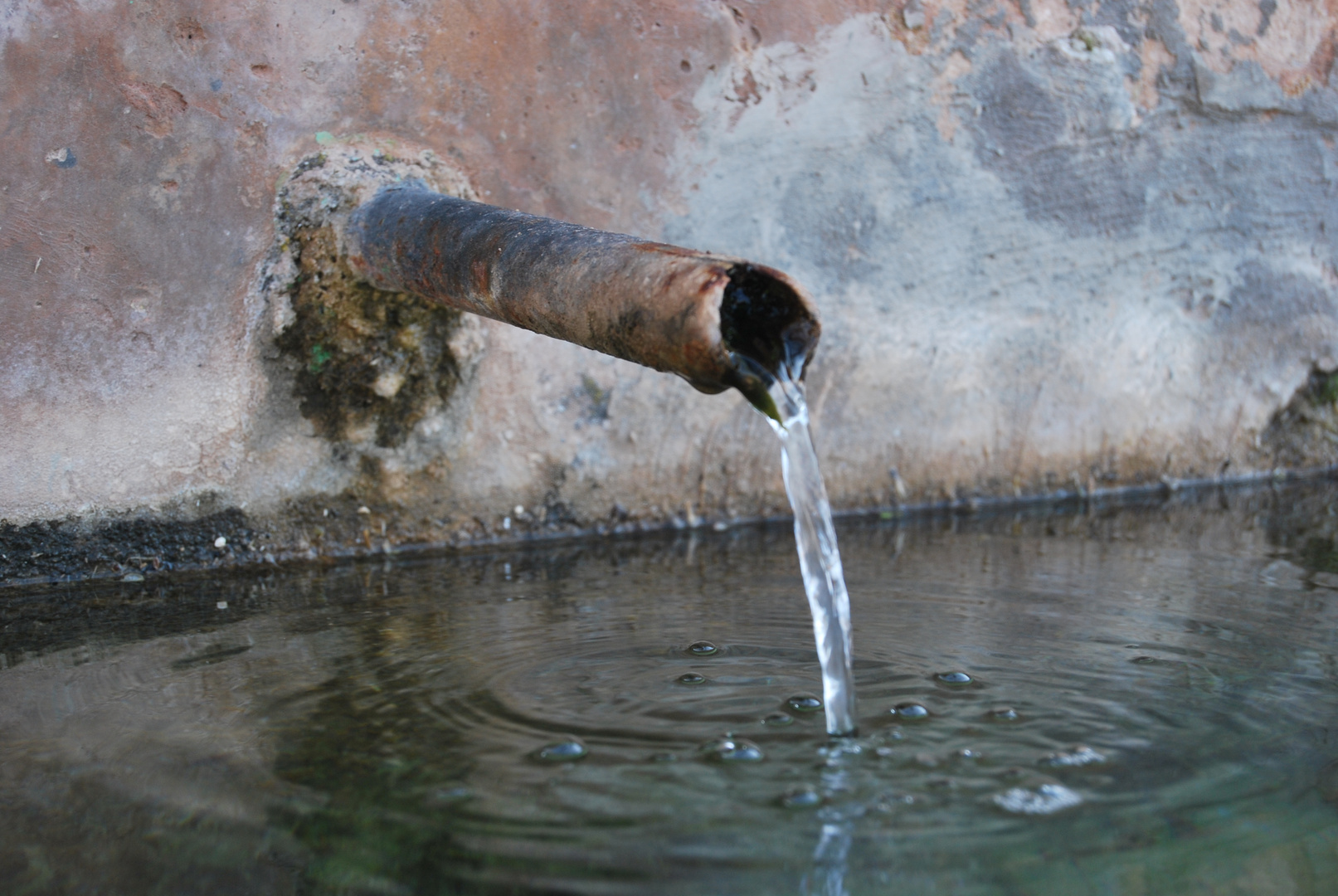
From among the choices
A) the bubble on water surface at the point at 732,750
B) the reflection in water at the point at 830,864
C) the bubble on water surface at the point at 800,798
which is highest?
the bubble on water surface at the point at 732,750

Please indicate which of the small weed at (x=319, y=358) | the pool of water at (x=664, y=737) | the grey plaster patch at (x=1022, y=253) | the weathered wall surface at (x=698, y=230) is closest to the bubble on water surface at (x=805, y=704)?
the pool of water at (x=664, y=737)

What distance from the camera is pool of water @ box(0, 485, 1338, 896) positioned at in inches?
50.6

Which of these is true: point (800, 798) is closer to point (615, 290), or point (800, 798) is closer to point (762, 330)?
point (762, 330)

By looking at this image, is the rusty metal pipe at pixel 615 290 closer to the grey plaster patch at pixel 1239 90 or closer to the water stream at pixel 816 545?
the water stream at pixel 816 545

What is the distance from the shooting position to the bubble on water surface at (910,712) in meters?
1.71

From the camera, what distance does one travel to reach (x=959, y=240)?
3795 millimetres

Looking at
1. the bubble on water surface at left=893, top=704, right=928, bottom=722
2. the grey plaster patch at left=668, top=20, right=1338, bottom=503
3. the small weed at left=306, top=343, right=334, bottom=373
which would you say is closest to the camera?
the bubble on water surface at left=893, top=704, right=928, bottom=722

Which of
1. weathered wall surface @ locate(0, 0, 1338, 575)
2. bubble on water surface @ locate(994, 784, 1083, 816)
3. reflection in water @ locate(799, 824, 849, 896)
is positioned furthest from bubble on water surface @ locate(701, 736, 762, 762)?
weathered wall surface @ locate(0, 0, 1338, 575)

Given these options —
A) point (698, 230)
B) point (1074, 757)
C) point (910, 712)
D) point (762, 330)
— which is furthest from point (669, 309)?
point (698, 230)

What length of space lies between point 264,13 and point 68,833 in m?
2.22

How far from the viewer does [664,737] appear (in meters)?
1.64

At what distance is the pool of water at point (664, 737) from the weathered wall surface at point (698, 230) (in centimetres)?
51

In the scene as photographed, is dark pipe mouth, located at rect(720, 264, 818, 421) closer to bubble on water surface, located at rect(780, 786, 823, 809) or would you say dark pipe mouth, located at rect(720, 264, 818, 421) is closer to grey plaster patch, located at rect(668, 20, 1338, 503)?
bubble on water surface, located at rect(780, 786, 823, 809)

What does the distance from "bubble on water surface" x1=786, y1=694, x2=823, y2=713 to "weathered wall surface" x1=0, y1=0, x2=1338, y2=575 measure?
170 cm
